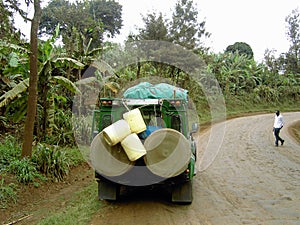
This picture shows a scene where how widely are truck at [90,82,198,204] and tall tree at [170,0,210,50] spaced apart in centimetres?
1456

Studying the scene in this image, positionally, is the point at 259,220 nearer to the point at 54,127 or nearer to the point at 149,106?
the point at 149,106

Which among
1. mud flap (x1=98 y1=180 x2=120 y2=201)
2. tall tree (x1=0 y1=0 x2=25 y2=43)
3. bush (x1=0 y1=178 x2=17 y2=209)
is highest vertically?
tall tree (x1=0 y1=0 x2=25 y2=43)

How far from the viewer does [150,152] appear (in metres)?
5.32

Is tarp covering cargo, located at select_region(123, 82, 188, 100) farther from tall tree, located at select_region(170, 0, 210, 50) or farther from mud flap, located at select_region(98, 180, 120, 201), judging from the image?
tall tree, located at select_region(170, 0, 210, 50)

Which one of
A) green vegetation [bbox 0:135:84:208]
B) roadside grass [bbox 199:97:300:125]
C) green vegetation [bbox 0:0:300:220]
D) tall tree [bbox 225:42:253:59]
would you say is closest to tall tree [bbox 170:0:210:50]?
green vegetation [bbox 0:0:300:220]

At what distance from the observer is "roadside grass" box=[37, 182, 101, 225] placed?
550 cm

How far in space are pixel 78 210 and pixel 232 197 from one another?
309cm

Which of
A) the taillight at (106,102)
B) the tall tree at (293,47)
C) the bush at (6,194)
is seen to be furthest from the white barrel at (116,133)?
the tall tree at (293,47)

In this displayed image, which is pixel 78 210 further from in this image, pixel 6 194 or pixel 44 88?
pixel 44 88

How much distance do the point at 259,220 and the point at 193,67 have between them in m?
16.4

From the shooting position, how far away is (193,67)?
21.0m

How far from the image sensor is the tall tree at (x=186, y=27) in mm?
20672

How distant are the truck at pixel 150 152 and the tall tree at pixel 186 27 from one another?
14.6m

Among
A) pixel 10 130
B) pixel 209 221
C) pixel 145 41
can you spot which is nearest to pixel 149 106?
pixel 209 221
